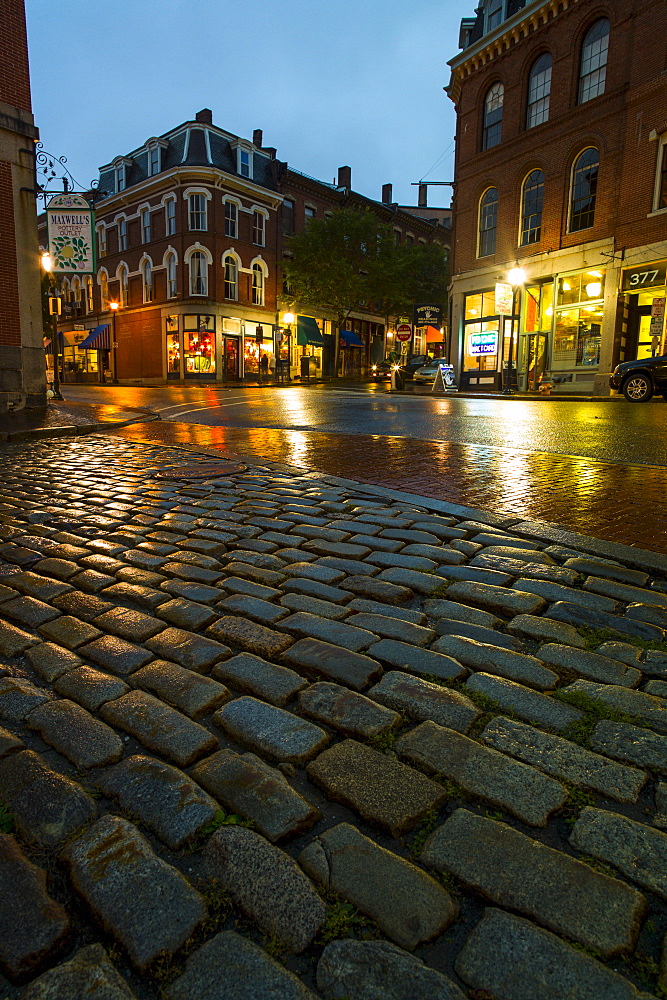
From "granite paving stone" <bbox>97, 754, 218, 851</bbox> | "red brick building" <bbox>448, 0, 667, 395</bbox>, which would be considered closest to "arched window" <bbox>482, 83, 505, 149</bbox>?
"red brick building" <bbox>448, 0, 667, 395</bbox>

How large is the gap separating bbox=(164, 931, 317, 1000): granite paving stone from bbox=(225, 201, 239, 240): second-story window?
4032 cm

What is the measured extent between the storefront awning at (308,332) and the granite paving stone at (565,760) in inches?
1670

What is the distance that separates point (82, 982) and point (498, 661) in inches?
62.6

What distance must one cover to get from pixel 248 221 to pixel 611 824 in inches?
1641

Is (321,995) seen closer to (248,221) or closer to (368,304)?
(248,221)

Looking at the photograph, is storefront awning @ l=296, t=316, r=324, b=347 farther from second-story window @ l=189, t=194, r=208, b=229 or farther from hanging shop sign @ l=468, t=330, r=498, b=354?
→ hanging shop sign @ l=468, t=330, r=498, b=354

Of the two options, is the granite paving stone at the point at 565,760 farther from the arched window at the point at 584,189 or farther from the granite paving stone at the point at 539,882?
the arched window at the point at 584,189

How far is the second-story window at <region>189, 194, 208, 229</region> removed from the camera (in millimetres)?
35750

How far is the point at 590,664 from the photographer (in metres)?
2.21

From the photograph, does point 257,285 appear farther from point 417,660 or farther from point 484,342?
point 417,660

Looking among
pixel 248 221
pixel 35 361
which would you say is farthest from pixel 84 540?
pixel 248 221

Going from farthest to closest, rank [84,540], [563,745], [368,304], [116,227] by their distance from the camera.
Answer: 1. [368,304]
2. [116,227]
3. [84,540]
4. [563,745]

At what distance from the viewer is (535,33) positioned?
76.3ft

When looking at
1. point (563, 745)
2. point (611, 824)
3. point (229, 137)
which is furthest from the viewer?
point (229, 137)
